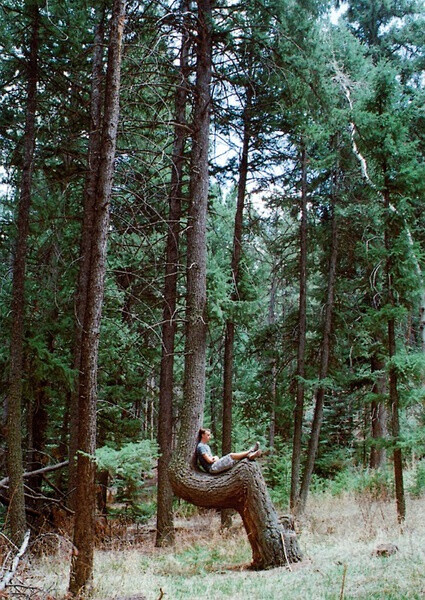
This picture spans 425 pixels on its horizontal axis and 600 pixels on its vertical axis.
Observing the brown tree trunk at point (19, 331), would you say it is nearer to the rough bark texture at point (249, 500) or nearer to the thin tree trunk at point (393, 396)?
the rough bark texture at point (249, 500)

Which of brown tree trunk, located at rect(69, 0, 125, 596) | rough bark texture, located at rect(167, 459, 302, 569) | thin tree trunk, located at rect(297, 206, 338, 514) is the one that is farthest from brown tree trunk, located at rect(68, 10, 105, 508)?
thin tree trunk, located at rect(297, 206, 338, 514)

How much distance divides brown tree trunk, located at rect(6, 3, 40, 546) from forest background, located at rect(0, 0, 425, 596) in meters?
0.03

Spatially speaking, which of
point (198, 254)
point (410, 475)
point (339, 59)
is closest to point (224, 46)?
point (198, 254)

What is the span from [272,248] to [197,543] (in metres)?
8.52

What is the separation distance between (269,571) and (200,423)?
96.7 inches

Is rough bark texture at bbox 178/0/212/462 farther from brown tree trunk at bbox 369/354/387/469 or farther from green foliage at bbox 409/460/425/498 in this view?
brown tree trunk at bbox 369/354/387/469

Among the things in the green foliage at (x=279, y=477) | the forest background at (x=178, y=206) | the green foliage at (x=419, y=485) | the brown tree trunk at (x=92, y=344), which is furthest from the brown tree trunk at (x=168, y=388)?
the green foliage at (x=419, y=485)

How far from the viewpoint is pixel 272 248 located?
15453 millimetres

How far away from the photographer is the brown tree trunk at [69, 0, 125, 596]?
6113 mm

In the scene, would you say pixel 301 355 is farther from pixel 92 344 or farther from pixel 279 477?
pixel 92 344

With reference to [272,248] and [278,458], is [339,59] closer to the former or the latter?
[272,248]

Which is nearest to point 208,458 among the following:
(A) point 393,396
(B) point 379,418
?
(A) point 393,396

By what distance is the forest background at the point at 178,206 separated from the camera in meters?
8.84

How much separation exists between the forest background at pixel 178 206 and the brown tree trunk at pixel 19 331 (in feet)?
0.11
